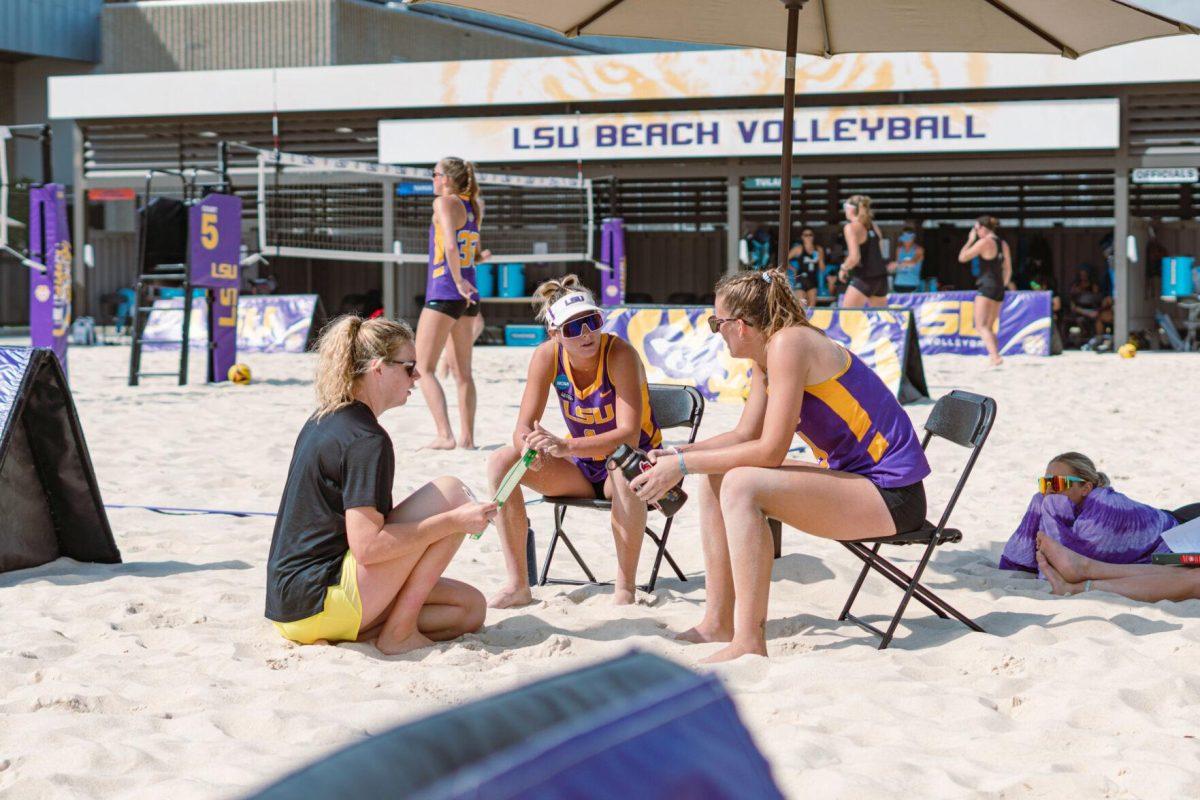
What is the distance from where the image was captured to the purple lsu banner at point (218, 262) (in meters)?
11.3

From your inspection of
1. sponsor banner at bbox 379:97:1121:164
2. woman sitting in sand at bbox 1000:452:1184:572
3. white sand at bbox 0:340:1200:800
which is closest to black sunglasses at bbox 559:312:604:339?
white sand at bbox 0:340:1200:800

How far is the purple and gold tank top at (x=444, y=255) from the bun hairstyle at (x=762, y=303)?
383cm

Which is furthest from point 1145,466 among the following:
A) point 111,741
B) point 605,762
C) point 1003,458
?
point 605,762

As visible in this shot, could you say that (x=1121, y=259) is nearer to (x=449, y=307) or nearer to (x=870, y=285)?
(x=870, y=285)

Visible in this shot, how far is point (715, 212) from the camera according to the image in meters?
22.1

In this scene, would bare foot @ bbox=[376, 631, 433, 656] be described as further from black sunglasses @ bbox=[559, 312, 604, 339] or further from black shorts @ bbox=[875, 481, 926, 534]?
black shorts @ bbox=[875, 481, 926, 534]

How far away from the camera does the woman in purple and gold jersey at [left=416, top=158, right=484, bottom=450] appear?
24.1 ft

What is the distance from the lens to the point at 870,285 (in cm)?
1195

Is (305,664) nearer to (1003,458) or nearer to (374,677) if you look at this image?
(374,677)

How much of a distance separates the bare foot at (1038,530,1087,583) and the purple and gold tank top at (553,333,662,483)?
56.0 inches

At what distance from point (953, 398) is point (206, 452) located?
4.72 meters

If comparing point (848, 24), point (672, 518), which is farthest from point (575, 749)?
point (848, 24)

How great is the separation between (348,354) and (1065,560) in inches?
98.2

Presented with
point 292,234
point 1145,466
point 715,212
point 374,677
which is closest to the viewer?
point 374,677
